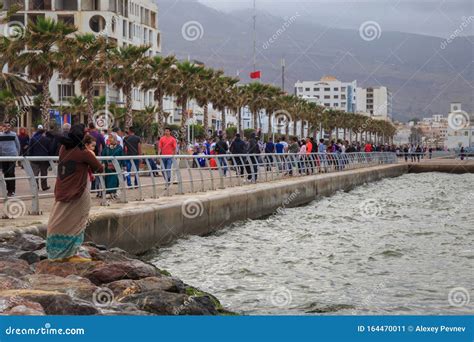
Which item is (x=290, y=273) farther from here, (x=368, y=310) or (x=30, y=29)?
(x=30, y=29)

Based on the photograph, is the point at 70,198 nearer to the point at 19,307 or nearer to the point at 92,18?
the point at 19,307

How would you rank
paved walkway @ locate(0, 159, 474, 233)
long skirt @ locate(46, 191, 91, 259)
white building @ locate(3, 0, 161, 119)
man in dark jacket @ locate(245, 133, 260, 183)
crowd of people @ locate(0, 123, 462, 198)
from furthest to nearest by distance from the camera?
white building @ locate(3, 0, 161, 119), man in dark jacket @ locate(245, 133, 260, 183), crowd of people @ locate(0, 123, 462, 198), paved walkway @ locate(0, 159, 474, 233), long skirt @ locate(46, 191, 91, 259)

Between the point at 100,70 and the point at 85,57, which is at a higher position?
the point at 85,57

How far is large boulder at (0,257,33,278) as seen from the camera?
12.0 meters

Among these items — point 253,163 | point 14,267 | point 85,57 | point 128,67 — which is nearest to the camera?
point 14,267

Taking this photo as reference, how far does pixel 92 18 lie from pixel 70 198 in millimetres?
81028

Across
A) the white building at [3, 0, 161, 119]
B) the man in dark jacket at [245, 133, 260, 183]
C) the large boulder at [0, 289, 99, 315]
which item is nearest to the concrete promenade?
the man in dark jacket at [245, 133, 260, 183]

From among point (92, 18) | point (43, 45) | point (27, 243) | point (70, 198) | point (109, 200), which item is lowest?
point (27, 243)

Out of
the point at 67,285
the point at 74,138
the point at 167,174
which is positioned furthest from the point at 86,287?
the point at 167,174

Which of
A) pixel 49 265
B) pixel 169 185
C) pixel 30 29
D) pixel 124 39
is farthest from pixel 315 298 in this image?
pixel 124 39

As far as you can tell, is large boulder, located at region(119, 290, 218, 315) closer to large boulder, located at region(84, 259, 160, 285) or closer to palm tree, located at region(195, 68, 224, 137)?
large boulder, located at region(84, 259, 160, 285)

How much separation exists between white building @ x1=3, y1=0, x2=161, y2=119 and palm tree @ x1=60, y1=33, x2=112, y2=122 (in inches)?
1081

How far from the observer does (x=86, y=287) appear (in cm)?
1132

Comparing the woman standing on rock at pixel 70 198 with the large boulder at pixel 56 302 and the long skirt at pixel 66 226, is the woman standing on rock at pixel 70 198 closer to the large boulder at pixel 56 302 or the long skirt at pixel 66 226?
the long skirt at pixel 66 226
